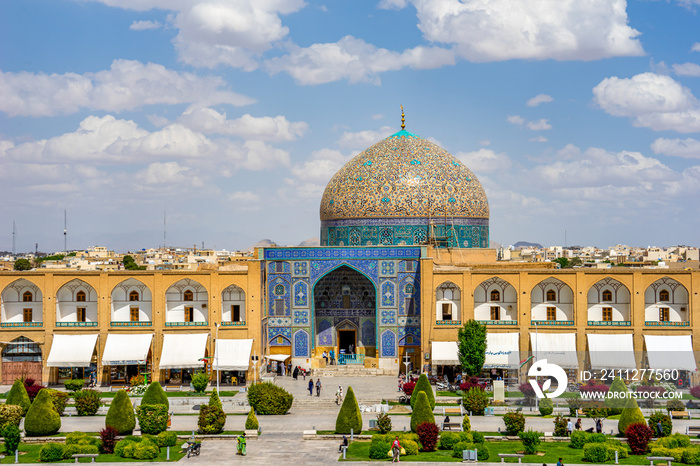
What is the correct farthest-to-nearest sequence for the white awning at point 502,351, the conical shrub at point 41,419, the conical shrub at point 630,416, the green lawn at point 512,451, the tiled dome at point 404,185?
the tiled dome at point 404,185, the white awning at point 502,351, the conical shrub at point 41,419, the conical shrub at point 630,416, the green lawn at point 512,451

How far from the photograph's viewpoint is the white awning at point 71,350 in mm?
40969

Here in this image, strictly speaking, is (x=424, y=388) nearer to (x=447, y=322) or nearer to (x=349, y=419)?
(x=349, y=419)

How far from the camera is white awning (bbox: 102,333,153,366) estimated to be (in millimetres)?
41000

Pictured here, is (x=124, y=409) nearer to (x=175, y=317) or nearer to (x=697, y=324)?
(x=175, y=317)

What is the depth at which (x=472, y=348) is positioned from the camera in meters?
40.0

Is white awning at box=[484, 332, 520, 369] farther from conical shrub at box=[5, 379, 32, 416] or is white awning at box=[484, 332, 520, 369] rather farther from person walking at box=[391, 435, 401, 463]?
conical shrub at box=[5, 379, 32, 416]

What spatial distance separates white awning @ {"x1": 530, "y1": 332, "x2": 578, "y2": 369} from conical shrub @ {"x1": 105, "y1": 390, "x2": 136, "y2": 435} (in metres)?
17.5

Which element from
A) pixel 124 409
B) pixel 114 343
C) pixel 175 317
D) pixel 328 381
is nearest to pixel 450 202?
pixel 328 381

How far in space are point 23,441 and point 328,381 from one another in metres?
14.6

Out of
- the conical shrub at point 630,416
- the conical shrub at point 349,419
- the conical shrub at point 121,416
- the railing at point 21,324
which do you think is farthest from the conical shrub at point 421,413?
the railing at point 21,324

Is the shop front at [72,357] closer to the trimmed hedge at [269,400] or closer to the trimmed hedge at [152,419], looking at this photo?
the trimmed hedge at [269,400]

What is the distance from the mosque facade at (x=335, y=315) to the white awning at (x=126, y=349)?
0.06 m

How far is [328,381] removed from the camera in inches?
1634

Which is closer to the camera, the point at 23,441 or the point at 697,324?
the point at 23,441
